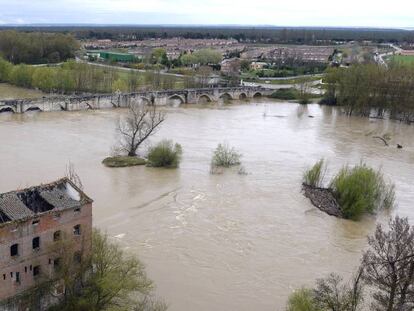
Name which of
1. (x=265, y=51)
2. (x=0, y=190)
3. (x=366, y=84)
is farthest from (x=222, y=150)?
(x=265, y=51)

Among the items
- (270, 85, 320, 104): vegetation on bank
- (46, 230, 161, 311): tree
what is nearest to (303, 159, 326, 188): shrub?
(46, 230, 161, 311): tree

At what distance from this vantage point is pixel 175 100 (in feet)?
221

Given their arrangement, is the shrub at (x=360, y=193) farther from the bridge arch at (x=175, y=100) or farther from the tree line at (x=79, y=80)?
the tree line at (x=79, y=80)

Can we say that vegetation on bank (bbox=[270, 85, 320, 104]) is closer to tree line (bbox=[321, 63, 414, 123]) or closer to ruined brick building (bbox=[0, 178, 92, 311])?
tree line (bbox=[321, 63, 414, 123])

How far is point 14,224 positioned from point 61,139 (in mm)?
27079

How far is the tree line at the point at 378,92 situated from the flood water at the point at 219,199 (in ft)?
19.1

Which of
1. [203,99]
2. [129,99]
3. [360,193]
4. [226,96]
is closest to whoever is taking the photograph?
[360,193]

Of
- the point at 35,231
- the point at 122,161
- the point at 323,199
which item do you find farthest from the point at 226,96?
the point at 35,231

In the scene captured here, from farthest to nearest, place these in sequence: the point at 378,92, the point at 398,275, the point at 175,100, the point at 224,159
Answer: the point at 175,100 → the point at 378,92 → the point at 224,159 → the point at 398,275

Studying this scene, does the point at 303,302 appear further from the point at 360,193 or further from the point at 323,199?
the point at 323,199

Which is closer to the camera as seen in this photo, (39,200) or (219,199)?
(39,200)

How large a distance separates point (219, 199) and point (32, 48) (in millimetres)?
74150

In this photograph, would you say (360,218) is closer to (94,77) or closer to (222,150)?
(222,150)

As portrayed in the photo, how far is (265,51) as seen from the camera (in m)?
128
